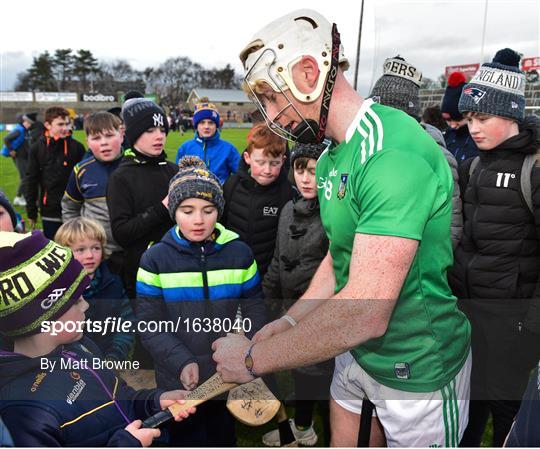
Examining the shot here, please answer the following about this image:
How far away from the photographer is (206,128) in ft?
16.6

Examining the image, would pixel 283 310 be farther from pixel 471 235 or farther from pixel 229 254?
pixel 471 235

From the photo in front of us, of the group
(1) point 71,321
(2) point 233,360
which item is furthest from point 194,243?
(2) point 233,360

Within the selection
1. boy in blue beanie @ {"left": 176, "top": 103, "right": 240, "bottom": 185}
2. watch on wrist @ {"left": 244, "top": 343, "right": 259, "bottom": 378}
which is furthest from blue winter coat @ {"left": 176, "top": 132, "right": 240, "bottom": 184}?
watch on wrist @ {"left": 244, "top": 343, "right": 259, "bottom": 378}

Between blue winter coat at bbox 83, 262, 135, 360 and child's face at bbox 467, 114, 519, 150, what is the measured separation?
94.6 inches

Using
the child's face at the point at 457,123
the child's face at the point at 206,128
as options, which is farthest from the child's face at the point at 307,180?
the child's face at the point at 457,123

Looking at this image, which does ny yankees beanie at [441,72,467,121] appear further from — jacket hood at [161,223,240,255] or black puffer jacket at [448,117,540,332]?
jacket hood at [161,223,240,255]

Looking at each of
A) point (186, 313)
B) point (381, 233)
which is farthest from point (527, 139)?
point (186, 313)

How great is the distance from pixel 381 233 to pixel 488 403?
6.47 feet

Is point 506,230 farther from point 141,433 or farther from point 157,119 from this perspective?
point 157,119

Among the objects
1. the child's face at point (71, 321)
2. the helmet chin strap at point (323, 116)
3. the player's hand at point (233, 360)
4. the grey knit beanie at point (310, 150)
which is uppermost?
the helmet chin strap at point (323, 116)

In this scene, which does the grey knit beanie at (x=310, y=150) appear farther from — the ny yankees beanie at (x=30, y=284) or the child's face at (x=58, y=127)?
the child's face at (x=58, y=127)

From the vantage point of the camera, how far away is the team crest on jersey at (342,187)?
140 cm

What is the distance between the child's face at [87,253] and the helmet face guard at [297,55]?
5.99 ft

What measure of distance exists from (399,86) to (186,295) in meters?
1.92
